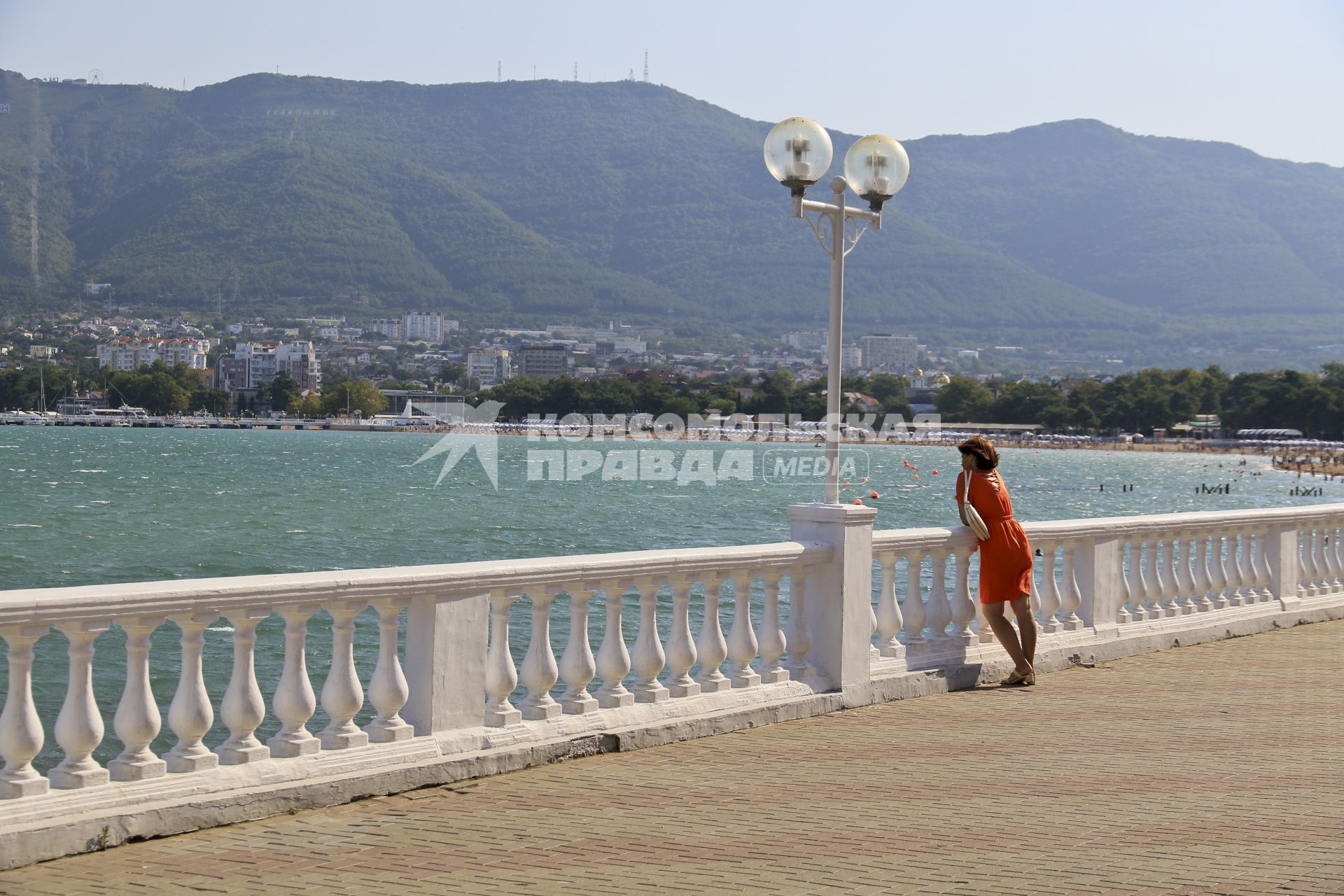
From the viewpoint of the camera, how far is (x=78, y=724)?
229 inches

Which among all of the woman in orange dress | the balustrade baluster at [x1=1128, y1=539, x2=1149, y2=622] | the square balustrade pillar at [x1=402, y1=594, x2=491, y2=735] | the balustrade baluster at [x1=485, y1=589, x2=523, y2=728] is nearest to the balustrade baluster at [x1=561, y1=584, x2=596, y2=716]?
the balustrade baluster at [x1=485, y1=589, x2=523, y2=728]

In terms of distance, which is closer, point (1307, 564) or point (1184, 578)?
point (1184, 578)

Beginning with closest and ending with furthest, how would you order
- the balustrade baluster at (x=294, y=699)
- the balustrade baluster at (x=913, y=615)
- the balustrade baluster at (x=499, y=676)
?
1. the balustrade baluster at (x=294, y=699)
2. the balustrade baluster at (x=499, y=676)
3. the balustrade baluster at (x=913, y=615)

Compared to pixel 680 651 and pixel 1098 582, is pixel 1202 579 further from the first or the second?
pixel 680 651

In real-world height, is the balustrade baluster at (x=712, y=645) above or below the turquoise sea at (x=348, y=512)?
above

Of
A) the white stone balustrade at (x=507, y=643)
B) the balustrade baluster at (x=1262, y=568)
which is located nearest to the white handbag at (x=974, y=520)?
the white stone balustrade at (x=507, y=643)

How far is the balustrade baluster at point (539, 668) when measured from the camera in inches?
299

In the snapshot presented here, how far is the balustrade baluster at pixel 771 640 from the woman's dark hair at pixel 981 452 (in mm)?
1748

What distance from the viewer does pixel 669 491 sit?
10275 centimetres

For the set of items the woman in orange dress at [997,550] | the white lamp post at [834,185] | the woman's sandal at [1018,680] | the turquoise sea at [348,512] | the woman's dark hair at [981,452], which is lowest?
the turquoise sea at [348,512]

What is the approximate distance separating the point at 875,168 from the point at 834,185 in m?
0.34

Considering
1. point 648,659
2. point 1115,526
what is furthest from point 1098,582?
point 648,659

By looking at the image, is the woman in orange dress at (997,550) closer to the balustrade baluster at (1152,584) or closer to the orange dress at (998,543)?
the orange dress at (998,543)

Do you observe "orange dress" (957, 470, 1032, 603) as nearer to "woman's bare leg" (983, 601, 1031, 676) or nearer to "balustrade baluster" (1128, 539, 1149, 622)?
"woman's bare leg" (983, 601, 1031, 676)
